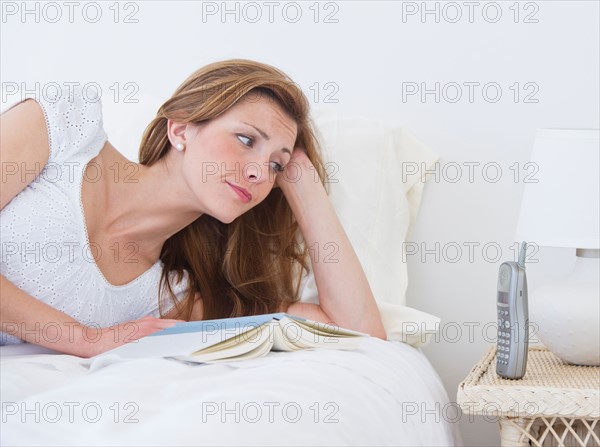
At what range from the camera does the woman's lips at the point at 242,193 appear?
1523 millimetres

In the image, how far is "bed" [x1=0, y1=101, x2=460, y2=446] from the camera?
87 centimetres

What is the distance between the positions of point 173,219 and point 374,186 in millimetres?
455

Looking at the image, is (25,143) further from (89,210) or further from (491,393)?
(491,393)

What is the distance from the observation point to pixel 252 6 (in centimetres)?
206

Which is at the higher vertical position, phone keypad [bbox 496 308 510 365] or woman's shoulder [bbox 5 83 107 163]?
Result: woman's shoulder [bbox 5 83 107 163]

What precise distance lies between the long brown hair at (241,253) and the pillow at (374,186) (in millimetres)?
71

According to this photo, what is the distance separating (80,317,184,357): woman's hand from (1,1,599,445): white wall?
0.73 m

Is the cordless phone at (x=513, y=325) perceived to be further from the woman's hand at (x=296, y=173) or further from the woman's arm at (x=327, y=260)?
the woman's hand at (x=296, y=173)

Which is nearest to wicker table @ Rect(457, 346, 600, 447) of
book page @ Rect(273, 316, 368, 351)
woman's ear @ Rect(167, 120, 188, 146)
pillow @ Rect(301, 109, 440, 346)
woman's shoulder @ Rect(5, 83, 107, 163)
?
book page @ Rect(273, 316, 368, 351)

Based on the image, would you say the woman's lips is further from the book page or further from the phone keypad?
the phone keypad

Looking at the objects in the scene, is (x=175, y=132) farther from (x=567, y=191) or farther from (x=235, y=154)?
(x=567, y=191)

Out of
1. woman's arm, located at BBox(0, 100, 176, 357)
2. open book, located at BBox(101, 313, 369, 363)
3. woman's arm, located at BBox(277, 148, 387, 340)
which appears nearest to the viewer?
open book, located at BBox(101, 313, 369, 363)

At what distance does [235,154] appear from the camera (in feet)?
4.99

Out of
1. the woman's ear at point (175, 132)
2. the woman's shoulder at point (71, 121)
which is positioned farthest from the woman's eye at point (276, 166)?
the woman's shoulder at point (71, 121)
